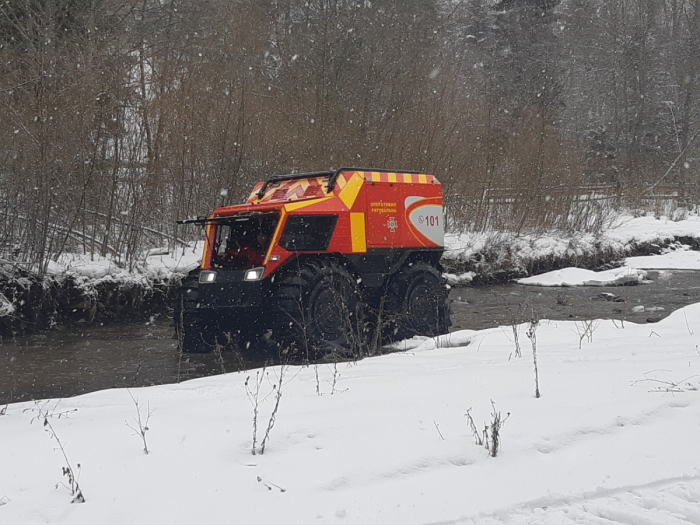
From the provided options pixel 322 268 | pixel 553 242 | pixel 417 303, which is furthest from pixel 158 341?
pixel 553 242

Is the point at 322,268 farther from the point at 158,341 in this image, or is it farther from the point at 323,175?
the point at 158,341

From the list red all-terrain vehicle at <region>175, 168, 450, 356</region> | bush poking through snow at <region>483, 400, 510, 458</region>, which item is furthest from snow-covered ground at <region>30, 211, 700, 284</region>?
bush poking through snow at <region>483, 400, 510, 458</region>

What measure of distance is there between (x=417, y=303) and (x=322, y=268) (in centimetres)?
184

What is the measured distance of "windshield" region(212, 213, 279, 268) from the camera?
9852 millimetres

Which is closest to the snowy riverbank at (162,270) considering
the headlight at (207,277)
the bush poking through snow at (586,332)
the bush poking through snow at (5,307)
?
the bush poking through snow at (5,307)

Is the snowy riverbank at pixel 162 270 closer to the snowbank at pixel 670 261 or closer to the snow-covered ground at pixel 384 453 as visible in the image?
the snowbank at pixel 670 261

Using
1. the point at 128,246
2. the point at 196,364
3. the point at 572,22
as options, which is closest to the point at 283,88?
the point at 128,246

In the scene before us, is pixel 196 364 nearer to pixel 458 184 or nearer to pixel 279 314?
pixel 279 314

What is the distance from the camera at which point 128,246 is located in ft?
44.4

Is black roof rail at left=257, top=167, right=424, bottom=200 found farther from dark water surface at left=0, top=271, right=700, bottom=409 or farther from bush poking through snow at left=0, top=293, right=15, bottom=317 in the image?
bush poking through snow at left=0, top=293, right=15, bottom=317

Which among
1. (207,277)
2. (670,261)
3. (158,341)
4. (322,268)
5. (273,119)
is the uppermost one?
(273,119)

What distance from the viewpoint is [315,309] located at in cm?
905

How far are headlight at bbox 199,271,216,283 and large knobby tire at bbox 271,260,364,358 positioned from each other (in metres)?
0.80

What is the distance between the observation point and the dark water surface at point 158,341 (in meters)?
8.48
